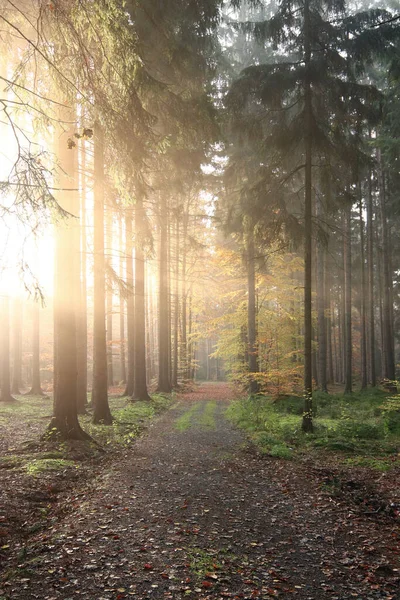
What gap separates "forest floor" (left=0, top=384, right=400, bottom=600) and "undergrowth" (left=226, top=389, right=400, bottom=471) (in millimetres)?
1343

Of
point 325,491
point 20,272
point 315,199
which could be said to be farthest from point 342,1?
point 325,491

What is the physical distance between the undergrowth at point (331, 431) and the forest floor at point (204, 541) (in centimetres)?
134

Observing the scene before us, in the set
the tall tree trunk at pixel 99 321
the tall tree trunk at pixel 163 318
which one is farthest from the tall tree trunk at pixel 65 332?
the tall tree trunk at pixel 163 318

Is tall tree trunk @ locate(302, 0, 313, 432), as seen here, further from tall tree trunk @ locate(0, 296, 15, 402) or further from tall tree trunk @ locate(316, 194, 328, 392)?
tall tree trunk @ locate(0, 296, 15, 402)

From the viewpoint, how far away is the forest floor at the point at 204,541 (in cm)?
341

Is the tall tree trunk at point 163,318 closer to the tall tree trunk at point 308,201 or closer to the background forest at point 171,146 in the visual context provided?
the background forest at point 171,146

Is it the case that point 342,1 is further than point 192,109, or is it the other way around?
point 342,1

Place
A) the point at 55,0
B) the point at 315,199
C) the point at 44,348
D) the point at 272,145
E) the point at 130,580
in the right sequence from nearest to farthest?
the point at 130,580
the point at 55,0
the point at 272,145
the point at 315,199
the point at 44,348

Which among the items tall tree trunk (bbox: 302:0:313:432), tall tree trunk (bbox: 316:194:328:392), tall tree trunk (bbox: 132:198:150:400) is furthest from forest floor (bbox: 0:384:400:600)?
tall tree trunk (bbox: 316:194:328:392)

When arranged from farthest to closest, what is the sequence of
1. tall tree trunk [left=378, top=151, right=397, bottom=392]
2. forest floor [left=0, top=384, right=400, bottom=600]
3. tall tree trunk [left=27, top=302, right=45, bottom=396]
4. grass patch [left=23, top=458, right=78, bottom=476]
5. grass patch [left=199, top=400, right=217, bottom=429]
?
1. tall tree trunk [left=27, top=302, right=45, bottom=396]
2. tall tree trunk [left=378, top=151, right=397, bottom=392]
3. grass patch [left=199, top=400, right=217, bottom=429]
4. grass patch [left=23, top=458, right=78, bottom=476]
5. forest floor [left=0, top=384, right=400, bottom=600]

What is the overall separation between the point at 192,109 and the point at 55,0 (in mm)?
4466

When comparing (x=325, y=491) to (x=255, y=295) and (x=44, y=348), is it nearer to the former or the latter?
(x=255, y=295)

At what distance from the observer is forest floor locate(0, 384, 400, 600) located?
11.2 ft

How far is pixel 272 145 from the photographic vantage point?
11.1 metres
